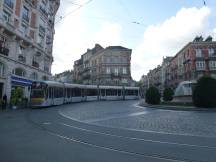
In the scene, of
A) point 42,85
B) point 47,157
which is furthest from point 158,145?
point 42,85

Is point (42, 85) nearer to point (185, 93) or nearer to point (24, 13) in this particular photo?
point (24, 13)

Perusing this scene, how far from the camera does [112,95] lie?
130 feet

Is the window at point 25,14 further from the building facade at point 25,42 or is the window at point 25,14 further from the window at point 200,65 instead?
the window at point 200,65

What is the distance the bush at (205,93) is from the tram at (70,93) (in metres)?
15.3

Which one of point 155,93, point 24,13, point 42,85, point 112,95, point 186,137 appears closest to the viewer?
point 186,137

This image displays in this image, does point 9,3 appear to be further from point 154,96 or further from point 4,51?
point 154,96

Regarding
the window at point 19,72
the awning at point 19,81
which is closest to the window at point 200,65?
the awning at point 19,81

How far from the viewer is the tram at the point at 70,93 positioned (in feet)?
71.5

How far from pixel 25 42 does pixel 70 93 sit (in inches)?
380

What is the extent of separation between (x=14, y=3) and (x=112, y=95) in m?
22.5

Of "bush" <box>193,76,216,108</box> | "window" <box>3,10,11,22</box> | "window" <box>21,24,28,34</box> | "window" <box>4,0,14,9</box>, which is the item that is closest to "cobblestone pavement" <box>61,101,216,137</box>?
"bush" <box>193,76,216,108</box>

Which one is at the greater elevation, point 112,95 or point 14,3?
point 14,3

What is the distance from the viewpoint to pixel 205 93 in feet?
63.5

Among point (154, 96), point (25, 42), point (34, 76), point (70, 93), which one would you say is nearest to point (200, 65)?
point (154, 96)
